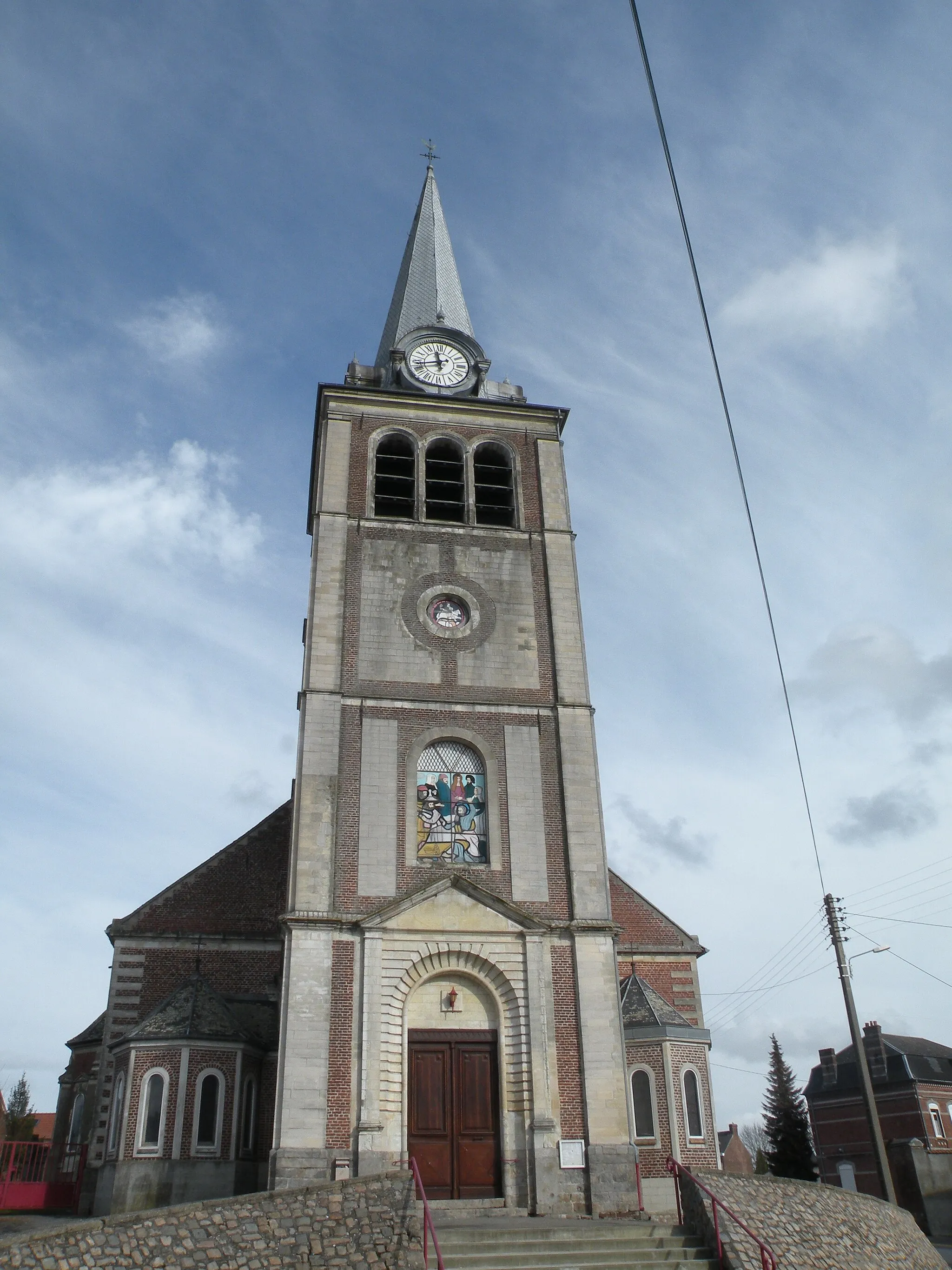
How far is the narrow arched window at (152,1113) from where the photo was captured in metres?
19.4

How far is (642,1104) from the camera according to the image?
21609mm

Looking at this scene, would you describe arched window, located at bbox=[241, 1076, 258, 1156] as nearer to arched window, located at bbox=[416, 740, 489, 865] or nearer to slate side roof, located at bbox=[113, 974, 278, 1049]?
slate side roof, located at bbox=[113, 974, 278, 1049]

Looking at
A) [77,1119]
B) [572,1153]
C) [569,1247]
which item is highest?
[77,1119]

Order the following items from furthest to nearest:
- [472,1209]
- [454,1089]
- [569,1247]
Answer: [454,1089] < [472,1209] < [569,1247]

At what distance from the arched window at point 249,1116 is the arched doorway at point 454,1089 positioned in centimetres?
380

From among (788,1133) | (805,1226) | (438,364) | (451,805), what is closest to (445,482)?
(438,364)

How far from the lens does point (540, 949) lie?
20125mm

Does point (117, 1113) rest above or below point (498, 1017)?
below

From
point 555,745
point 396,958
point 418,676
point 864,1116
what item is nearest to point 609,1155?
point 396,958

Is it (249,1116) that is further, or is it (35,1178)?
(35,1178)

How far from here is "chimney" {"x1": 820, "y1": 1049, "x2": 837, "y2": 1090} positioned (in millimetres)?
54344

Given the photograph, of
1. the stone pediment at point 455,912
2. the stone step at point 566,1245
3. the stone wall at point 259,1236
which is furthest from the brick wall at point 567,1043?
the stone wall at point 259,1236

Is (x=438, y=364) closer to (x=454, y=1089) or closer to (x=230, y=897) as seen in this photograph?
(x=230, y=897)

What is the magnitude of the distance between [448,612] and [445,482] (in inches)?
168
